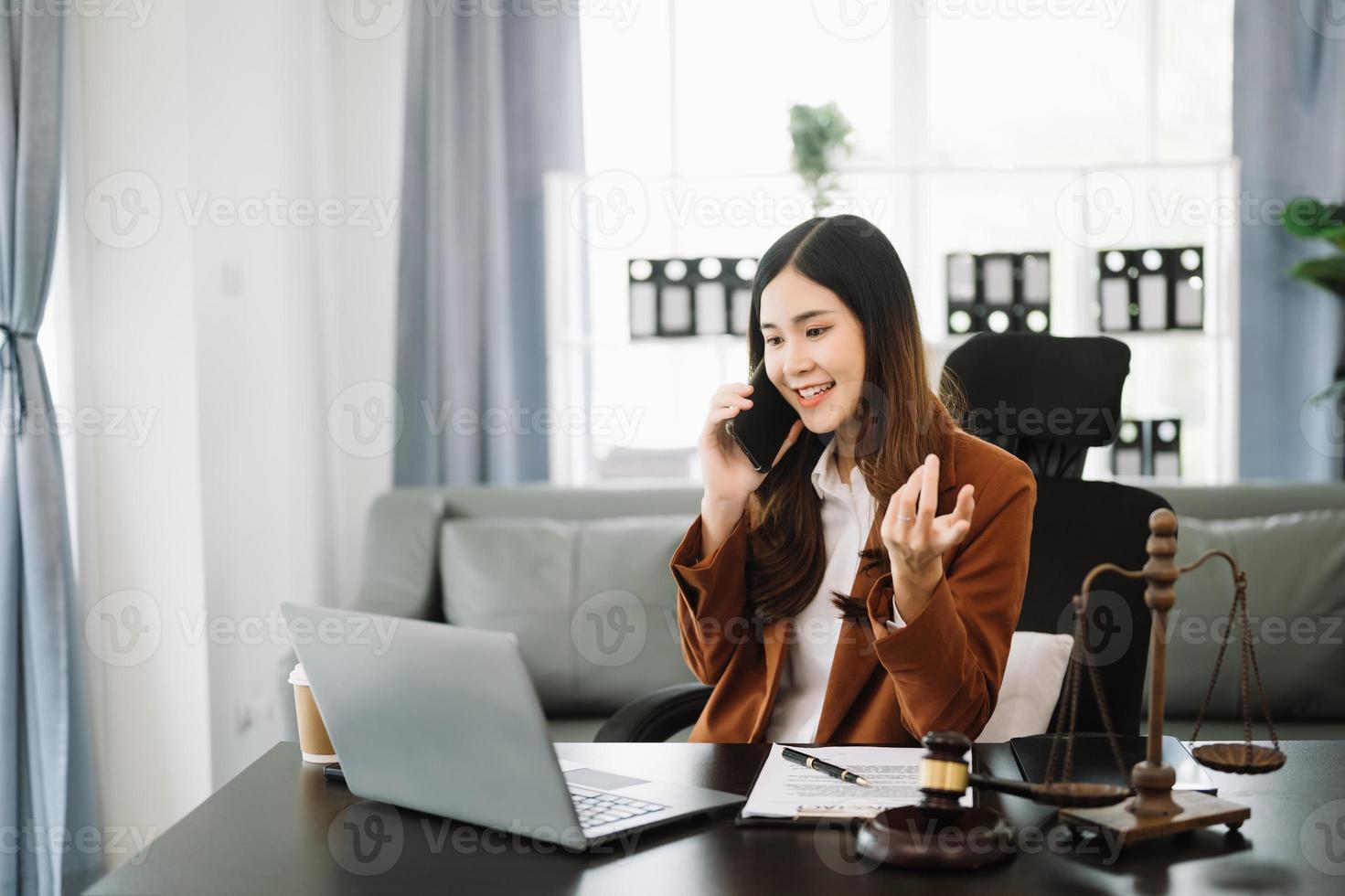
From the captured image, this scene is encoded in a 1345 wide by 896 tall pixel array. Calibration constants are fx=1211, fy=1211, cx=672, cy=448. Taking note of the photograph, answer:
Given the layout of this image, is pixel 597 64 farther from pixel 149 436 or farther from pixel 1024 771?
pixel 1024 771

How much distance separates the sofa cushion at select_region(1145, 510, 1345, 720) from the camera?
2893 mm

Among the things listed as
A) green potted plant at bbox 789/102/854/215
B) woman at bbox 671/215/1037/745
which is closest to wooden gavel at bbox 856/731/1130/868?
woman at bbox 671/215/1037/745

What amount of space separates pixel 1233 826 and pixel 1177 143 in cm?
333

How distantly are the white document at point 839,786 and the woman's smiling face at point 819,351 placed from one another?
1.72 feet

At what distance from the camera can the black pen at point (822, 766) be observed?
120 cm

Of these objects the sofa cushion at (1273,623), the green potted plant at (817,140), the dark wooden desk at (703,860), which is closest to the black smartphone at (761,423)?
the dark wooden desk at (703,860)

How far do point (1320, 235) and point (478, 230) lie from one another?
2477mm

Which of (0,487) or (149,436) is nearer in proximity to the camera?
(0,487)

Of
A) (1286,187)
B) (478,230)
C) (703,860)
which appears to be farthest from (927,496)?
(1286,187)

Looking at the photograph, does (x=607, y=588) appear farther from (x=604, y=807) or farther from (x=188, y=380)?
(x=604, y=807)

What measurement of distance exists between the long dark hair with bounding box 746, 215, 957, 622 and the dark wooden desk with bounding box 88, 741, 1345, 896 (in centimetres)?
60

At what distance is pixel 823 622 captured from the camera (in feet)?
5.63

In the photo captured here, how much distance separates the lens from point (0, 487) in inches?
97.7

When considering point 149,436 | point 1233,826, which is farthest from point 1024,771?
point 149,436
